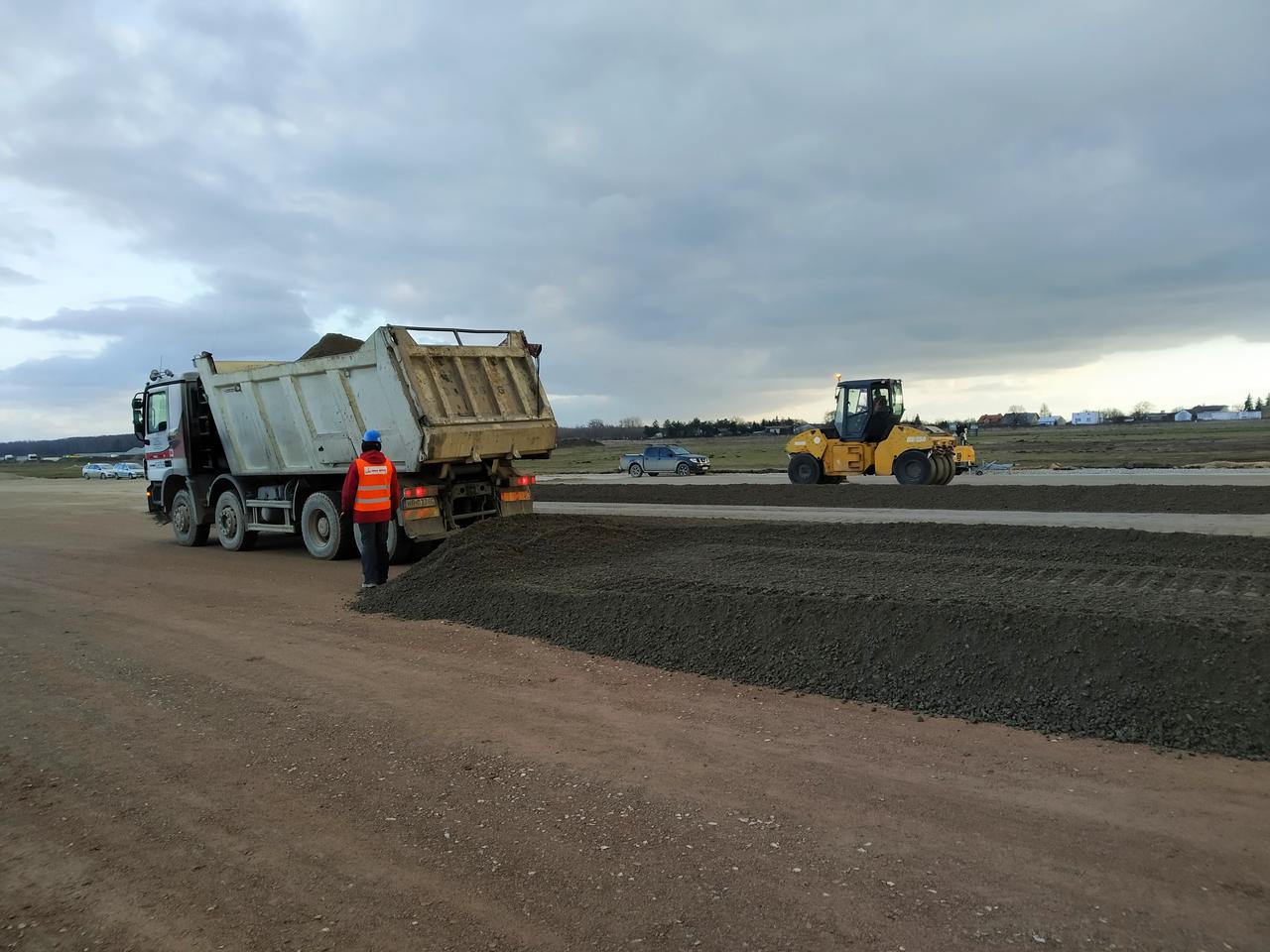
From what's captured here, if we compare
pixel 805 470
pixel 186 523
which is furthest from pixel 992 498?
pixel 186 523

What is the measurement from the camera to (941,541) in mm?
11781

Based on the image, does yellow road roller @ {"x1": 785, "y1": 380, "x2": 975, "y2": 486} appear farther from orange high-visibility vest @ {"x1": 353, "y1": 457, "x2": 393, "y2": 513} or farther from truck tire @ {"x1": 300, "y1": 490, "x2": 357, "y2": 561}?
orange high-visibility vest @ {"x1": 353, "y1": 457, "x2": 393, "y2": 513}

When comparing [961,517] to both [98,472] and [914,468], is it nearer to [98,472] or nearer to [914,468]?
[914,468]

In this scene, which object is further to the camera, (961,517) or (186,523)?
(961,517)

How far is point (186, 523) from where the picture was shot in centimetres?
1586

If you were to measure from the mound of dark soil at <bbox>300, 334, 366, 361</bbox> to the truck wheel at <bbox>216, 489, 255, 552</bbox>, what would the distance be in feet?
9.07

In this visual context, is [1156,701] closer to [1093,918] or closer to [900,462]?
[1093,918]

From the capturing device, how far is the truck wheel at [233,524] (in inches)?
577

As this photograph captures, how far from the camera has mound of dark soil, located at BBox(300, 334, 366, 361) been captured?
14.0 metres

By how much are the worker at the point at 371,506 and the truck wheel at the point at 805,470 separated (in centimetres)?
1645

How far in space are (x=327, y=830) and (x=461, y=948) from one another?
1.23 m

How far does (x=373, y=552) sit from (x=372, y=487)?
0.77 m

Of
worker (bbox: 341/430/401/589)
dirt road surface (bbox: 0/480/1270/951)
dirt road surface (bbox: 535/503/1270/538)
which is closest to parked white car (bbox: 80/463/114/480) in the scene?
dirt road surface (bbox: 535/503/1270/538)

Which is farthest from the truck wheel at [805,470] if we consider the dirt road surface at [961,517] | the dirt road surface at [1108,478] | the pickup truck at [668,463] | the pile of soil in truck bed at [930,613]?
the pile of soil in truck bed at [930,613]
